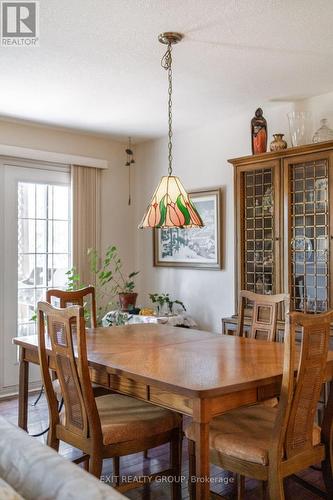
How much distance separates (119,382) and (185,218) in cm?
95

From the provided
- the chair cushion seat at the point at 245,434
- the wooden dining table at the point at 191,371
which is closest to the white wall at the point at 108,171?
the wooden dining table at the point at 191,371

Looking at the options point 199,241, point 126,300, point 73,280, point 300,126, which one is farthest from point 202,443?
point 73,280

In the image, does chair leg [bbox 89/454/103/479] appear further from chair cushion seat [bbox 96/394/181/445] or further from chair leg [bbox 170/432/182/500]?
chair leg [bbox 170/432/182/500]

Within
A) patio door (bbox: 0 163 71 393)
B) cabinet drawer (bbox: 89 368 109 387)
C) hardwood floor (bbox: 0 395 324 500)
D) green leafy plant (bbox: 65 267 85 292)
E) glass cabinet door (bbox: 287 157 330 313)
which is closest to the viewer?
cabinet drawer (bbox: 89 368 109 387)

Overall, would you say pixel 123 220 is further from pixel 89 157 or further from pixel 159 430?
pixel 159 430

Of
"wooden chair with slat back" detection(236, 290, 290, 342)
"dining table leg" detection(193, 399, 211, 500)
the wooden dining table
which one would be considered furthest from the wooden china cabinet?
"dining table leg" detection(193, 399, 211, 500)

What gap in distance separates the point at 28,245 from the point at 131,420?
2.68 meters

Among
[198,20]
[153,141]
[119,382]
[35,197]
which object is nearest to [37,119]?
[35,197]

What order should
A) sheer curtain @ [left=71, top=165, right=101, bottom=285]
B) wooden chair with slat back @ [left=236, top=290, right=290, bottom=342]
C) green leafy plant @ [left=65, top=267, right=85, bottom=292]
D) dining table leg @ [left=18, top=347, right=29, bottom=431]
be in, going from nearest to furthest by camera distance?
dining table leg @ [left=18, top=347, right=29, bottom=431]
wooden chair with slat back @ [left=236, top=290, right=290, bottom=342]
green leafy plant @ [left=65, top=267, right=85, bottom=292]
sheer curtain @ [left=71, top=165, right=101, bottom=285]

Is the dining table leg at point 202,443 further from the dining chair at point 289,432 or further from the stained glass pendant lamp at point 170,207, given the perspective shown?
the stained glass pendant lamp at point 170,207

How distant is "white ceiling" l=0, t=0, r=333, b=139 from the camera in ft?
7.95

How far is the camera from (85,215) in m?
4.91

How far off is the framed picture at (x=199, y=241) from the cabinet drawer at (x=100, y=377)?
222 centimetres

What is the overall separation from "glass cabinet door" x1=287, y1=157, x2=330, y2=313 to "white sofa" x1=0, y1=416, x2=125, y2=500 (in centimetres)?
243
